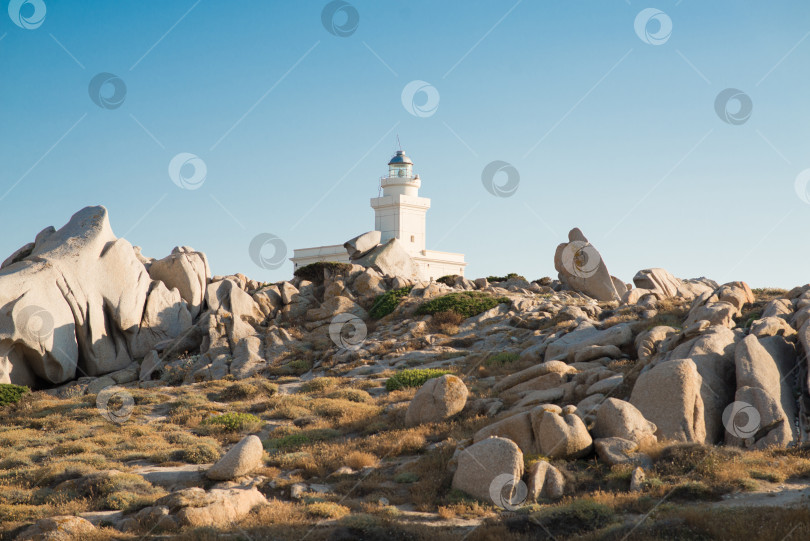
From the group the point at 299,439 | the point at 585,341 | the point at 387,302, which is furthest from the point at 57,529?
the point at 387,302

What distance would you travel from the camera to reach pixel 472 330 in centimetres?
3578

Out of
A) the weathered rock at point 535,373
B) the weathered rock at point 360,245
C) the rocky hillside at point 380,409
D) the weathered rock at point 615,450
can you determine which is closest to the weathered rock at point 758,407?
the rocky hillside at point 380,409

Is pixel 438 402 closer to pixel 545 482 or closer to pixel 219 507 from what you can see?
pixel 545 482

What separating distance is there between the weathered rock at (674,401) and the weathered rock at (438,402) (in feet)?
18.6

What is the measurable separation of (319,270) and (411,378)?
59.5ft

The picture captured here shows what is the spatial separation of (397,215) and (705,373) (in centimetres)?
5957

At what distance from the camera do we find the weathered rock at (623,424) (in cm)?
1672

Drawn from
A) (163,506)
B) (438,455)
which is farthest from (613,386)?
(163,506)

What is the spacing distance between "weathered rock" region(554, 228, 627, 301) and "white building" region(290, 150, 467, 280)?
27.5m

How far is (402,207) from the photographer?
76688mm

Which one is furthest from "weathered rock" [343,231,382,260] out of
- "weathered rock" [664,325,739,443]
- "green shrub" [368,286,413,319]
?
"weathered rock" [664,325,739,443]

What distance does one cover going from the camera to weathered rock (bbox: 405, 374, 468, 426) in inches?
845

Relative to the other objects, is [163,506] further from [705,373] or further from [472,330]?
[472,330]

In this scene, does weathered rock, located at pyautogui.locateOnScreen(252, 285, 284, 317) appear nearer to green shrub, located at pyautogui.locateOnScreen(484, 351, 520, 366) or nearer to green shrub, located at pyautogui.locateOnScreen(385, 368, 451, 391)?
green shrub, located at pyautogui.locateOnScreen(385, 368, 451, 391)
